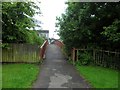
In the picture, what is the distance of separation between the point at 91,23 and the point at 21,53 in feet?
17.6

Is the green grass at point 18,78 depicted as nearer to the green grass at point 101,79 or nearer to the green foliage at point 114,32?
the green grass at point 101,79

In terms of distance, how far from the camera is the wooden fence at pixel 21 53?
19.8m

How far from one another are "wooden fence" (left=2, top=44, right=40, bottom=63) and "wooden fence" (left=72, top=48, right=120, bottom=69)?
2873 mm

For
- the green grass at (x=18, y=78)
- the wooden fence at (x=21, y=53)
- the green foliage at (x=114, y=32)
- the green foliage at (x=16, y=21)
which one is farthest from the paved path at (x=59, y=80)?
the green foliage at (x=16, y=21)

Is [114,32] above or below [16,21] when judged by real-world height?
below

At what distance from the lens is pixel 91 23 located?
20188mm

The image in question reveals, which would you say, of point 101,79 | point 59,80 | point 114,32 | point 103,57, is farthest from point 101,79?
point 103,57

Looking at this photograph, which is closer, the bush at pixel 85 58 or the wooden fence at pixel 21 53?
the bush at pixel 85 58

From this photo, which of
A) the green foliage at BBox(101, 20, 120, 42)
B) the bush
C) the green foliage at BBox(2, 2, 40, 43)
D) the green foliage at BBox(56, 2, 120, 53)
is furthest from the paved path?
→ the green foliage at BBox(2, 2, 40, 43)

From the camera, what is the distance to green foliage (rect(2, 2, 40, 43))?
19594 millimetres

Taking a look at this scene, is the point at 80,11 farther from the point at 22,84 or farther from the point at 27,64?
the point at 22,84

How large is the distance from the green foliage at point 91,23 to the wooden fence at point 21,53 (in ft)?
10.6

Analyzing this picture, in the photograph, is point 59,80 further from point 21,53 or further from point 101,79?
point 21,53

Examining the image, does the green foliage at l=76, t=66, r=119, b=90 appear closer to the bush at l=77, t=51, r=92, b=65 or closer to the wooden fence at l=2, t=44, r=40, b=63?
the bush at l=77, t=51, r=92, b=65
